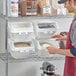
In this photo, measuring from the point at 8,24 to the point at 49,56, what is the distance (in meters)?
0.43

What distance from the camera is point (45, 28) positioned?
2.33 metres

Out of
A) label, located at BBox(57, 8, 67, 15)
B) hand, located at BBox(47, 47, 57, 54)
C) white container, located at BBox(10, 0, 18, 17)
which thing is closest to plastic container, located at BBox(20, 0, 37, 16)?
white container, located at BBox(10, 0, 18, 17)

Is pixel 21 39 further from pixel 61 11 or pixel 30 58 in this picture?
pixel 61 11

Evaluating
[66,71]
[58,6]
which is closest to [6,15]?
[58,6]

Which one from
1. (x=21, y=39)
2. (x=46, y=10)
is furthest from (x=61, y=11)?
(x=21, y=39)

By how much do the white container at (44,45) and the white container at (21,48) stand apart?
5cm

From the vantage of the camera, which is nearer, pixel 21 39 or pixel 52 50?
pixel 52 50

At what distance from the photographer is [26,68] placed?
2486mm

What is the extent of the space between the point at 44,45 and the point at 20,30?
9.2 inches

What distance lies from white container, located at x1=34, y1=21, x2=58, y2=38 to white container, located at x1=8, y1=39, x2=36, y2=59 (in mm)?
104

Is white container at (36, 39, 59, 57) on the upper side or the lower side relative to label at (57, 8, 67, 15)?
lower

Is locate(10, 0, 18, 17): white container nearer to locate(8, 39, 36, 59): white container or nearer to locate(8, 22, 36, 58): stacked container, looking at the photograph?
locate(8, 22, 36, 58): stacked container

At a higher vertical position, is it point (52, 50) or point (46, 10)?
point (46, 10)

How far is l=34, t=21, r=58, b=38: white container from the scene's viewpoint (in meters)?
2.33
